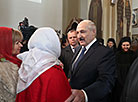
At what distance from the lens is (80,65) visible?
8.03ft

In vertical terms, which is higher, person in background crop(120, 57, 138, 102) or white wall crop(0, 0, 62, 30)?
white wall crop(0, 0, 62, 30)

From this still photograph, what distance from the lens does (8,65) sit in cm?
181

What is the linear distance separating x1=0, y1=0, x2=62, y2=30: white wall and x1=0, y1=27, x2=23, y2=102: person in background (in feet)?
16.2

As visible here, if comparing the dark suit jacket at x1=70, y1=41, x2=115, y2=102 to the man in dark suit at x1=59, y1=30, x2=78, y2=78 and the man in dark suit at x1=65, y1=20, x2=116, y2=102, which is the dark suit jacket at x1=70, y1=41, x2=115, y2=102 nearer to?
the man in dark suit at x1=65, y1=20, x2=116, y2=102

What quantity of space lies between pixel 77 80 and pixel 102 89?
0.36m

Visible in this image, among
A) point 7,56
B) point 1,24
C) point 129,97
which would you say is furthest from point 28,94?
point 1,24

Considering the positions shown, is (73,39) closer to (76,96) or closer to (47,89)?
(76,96)

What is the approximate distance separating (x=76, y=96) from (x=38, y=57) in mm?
554

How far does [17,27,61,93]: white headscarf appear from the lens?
1.63 m

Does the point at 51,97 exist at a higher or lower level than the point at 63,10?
lower

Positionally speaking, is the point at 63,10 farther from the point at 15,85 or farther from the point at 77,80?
the point at 15,85

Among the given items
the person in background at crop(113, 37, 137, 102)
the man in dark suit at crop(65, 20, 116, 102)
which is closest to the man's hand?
the man in dark suit at crop(65, 20, 116, 102)

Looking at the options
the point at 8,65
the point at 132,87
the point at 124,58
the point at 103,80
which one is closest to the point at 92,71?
the point at 103,80

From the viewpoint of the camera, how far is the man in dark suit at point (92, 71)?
2168mm
